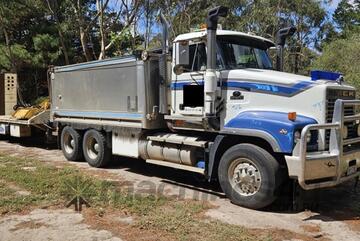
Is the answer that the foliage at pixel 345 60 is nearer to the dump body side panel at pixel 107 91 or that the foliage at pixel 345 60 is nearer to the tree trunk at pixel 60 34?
the dump body side panel at pixel 107 91

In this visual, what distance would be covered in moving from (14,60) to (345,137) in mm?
18012

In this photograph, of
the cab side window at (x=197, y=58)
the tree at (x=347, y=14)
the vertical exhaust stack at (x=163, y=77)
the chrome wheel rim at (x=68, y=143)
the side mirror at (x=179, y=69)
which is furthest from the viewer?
the tree at (x=347, y=14)

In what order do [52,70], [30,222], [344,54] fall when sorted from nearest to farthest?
[30,222] → [52,70] → [344,54]

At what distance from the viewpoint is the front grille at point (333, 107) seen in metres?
6.85

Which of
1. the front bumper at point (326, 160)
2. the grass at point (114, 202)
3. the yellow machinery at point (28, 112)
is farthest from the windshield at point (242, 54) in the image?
the yellow machinery at point (28, 112)

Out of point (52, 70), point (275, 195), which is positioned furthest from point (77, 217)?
point (52, 70)

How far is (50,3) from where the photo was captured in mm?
21453

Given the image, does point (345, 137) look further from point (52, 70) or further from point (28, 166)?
point (52, 70)

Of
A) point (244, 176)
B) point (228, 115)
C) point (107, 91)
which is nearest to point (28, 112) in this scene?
point (107, 91)

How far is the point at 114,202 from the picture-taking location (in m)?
7.20

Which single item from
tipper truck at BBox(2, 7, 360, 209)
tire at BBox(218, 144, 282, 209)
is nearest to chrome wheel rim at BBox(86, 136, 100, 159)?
tipper truck at BBox(2, 7, 360, 209)

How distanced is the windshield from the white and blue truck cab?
2 centimetres

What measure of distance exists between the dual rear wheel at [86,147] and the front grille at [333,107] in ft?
17.8

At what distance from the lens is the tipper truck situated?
6758 mm
